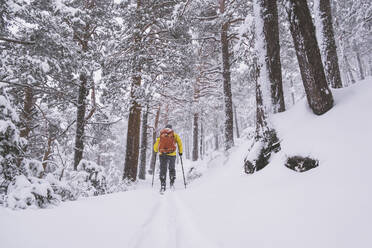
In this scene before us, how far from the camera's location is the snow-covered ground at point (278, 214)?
1650 mm

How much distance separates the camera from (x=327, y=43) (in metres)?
5.24

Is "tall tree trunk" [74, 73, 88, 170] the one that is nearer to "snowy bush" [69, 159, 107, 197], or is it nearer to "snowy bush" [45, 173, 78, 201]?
"snowy bush" [69, 159, 107, 197]

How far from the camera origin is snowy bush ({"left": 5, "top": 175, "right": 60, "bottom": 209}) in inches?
99.7

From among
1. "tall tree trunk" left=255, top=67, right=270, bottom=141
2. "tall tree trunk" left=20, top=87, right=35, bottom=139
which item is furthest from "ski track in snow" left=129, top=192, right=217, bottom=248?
"tall tree trunk" left=20, top=87, right=35, bottom=139

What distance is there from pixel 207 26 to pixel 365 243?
11.5 m

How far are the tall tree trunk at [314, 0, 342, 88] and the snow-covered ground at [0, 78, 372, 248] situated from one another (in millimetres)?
1699

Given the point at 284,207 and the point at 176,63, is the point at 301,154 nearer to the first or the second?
the point at 284,207

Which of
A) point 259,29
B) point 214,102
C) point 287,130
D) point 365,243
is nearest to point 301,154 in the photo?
point 287,130

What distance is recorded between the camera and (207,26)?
10.9 metres

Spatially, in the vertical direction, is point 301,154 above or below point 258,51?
below

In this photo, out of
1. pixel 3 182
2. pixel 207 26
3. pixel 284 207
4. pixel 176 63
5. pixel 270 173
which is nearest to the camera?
pixel 284 207

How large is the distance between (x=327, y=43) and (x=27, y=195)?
23.7ft

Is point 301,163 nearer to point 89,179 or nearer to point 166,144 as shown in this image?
point 166,144

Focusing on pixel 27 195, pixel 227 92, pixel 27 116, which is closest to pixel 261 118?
pixel 27 195
